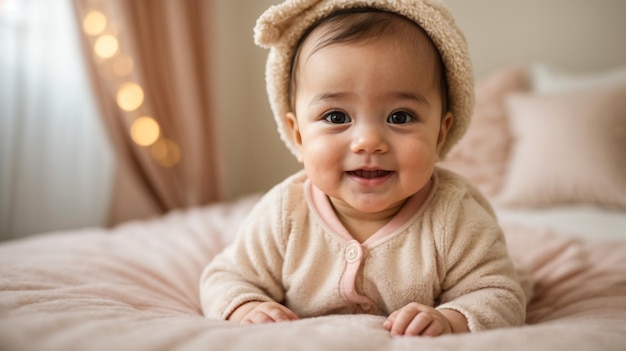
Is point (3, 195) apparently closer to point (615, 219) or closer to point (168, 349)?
point (168, 349)

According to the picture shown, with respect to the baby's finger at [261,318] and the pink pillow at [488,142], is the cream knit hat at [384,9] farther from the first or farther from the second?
the pink pillow at [488,142]

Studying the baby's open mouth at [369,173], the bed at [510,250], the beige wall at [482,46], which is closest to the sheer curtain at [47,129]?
the bed at [510,250]

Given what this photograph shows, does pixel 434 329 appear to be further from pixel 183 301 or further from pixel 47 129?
pixel 47 129

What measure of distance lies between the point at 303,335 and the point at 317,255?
0.91 ft

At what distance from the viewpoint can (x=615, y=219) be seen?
5.69 ft

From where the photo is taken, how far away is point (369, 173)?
92 cm

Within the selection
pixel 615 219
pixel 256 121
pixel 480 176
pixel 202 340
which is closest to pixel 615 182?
pixel 615 219

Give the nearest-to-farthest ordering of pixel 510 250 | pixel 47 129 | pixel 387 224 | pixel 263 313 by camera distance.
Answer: pixel 263 313
pixel 387 224
pixel 510 250
pixel 47 129

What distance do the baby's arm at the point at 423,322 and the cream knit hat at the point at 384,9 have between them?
417 mm

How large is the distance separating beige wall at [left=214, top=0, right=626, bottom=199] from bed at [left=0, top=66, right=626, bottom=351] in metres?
0.31

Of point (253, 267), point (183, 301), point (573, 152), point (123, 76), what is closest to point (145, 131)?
point (123, 76)

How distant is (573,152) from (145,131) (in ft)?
6.05

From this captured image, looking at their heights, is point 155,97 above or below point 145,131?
above

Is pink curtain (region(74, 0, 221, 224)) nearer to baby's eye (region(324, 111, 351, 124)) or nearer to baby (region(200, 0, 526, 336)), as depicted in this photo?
baby (region(200, 0, 526, 336))
